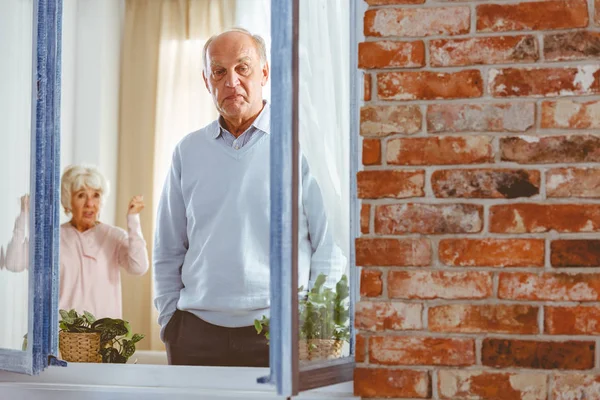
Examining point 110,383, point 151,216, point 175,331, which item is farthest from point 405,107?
point 151,216

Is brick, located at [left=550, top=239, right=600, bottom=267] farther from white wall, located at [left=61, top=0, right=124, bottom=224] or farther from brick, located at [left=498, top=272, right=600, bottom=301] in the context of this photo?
white wall, located at [left=61, top=0, right=124, bottom=224]

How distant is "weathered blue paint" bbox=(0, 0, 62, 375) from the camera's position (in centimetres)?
183

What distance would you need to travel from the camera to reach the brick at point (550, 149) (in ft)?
5.01

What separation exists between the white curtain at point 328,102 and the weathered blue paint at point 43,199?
0.68 metres

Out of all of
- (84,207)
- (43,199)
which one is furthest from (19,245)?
(84,207)

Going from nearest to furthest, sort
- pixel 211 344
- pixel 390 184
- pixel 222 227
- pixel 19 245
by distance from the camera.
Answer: pixel 390 184 < pixel 19 245 < pixel 211 344 < pixel 222 227

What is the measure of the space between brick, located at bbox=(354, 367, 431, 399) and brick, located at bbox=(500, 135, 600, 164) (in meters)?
0.50

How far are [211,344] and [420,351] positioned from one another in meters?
1.11

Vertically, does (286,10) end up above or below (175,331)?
above

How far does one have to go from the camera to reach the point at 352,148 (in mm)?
1727

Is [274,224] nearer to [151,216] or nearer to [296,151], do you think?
[296,151]

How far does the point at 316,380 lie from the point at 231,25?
2952 mm

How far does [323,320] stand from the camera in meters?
1.69

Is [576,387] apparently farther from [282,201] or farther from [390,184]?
[282,201]
